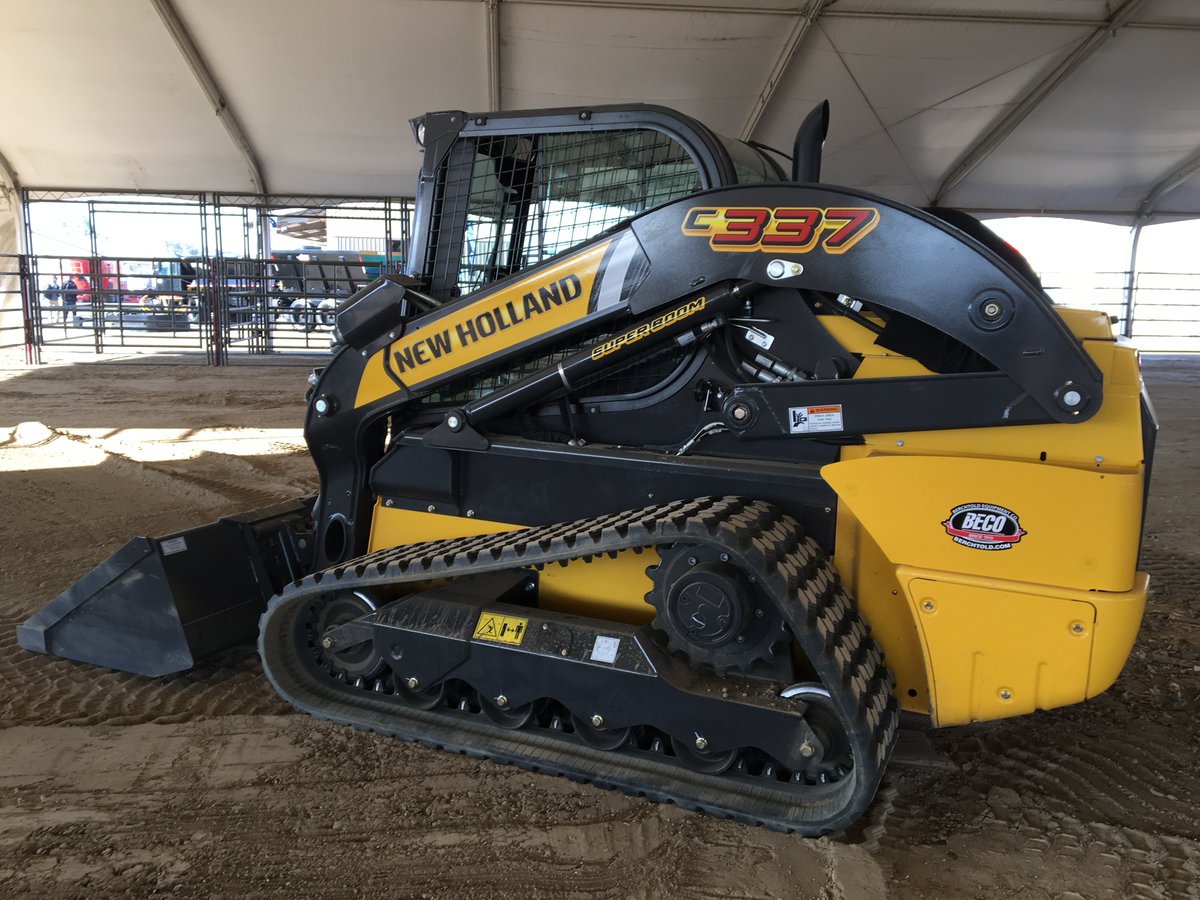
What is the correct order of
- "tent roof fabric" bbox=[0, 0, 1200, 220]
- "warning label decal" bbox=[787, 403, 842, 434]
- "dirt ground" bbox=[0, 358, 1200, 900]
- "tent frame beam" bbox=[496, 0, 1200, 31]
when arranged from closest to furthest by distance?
1. "dirt ground" bbox=[0, 358, 1200, 900]
2. "warning label decal" bbox=[787, 403, 842, 434]
3. "tent frame beam" bbox=[496, 0, 1200, 31]
4. "tent roof fabric" bbox=[0, 0, 1200, 220]

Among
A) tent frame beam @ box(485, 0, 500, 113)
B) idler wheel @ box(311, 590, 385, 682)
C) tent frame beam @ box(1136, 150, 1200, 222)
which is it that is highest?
tent frame beam @ box(485, 0, 500, 113)

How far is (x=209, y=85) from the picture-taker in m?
15.2

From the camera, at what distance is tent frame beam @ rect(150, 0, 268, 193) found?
533 inches

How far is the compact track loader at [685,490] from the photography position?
2.54 meters

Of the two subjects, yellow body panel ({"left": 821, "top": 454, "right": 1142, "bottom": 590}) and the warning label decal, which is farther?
the warning label decal

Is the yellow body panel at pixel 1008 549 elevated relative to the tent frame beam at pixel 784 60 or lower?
lower

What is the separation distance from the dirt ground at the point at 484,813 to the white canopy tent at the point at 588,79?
11.8m

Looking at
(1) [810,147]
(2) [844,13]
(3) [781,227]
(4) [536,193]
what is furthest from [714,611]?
(2) [844,13]

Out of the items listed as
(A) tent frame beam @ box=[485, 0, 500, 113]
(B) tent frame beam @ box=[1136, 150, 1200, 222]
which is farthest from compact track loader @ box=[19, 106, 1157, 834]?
(B) tent frame beam @ box=[1136, 150, 1200, 222]

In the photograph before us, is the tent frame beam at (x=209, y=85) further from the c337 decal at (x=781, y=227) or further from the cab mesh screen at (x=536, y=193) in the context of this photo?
the c337 decal at (x=781, y=227)

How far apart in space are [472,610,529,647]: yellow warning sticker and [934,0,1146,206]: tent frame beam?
14.6m

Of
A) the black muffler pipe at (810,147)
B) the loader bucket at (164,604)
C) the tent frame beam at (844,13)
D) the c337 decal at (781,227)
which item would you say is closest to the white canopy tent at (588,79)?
the tent frame beam at (844,13)

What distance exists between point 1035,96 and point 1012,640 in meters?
15.6

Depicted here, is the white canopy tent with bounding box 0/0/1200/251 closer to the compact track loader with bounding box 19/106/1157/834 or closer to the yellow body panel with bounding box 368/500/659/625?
the compact track loader with bounding box 19/106/1157/834
